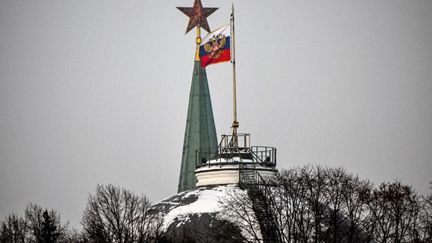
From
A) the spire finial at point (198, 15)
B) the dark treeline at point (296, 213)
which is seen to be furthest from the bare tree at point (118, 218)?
the spire finial at point (198, 15)

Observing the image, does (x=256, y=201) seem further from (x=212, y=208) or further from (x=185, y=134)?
(x=185, y=134)

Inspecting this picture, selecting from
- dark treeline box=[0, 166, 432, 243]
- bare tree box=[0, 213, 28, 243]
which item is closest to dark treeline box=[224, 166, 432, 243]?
dark treeline box=[0, 166, 432, 243]

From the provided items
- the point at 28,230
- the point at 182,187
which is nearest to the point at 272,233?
→ the point at 28,230

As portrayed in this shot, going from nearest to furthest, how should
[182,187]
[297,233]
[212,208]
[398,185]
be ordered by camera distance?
[297,233], [212,208], [398,185], [182,187]

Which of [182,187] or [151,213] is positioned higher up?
[182,187]

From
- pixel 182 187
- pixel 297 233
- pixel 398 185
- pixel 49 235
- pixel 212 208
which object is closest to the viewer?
pixel 297 233

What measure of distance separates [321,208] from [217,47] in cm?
1444

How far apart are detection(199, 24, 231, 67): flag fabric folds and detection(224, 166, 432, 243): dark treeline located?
32.8 feet

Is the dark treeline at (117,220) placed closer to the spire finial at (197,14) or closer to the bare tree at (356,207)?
the bare tree at (356,207)

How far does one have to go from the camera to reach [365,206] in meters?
62.1

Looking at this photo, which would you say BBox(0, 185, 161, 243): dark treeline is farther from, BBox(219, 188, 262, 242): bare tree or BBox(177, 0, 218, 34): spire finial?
BBox(177, 0, 218, 34): spire finial

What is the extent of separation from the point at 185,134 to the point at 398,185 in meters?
32.9

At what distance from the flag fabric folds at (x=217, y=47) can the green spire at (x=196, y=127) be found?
97.9 ft

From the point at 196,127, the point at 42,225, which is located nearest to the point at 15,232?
the point at 42,225
